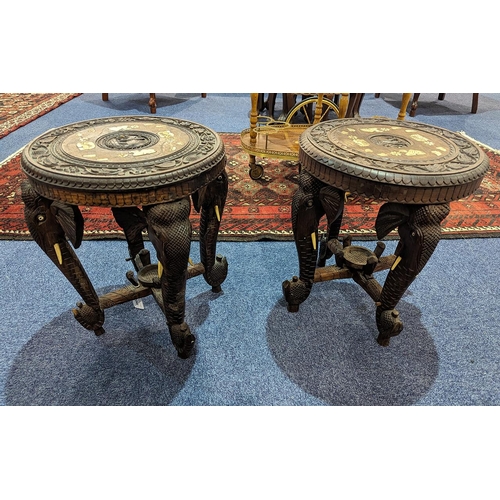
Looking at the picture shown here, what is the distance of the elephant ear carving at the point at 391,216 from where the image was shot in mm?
1444

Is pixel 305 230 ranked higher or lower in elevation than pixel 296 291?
higher

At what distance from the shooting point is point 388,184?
1.35m

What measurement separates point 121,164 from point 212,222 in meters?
0.58

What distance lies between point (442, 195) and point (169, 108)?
4.96m

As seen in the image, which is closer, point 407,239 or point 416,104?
point 407,239

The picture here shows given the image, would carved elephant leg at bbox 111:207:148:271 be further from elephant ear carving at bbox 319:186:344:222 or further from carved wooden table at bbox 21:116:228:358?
elephant ear carving at bbox 319:186:344:222

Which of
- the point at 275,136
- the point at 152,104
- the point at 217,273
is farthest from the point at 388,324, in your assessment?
the point at 152,104

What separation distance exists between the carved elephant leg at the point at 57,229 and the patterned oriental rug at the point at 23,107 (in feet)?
11.6

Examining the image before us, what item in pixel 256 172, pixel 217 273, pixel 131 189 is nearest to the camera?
pixel 131 189

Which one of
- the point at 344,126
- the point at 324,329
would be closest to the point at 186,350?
the point at 324,329

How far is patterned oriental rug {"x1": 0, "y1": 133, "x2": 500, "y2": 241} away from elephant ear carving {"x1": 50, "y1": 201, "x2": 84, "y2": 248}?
1181 mm

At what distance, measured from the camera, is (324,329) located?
6.31 feet

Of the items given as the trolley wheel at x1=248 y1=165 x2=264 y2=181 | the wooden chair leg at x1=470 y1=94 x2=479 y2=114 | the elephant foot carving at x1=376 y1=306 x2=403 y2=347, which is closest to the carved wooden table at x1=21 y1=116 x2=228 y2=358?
the elephant foot carving at x1=376 y1=306 x2=403 y2=347

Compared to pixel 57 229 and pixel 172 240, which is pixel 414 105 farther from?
pixel 57 229
